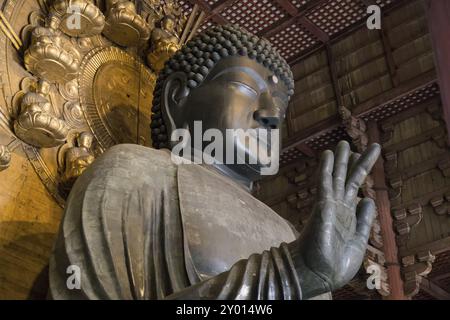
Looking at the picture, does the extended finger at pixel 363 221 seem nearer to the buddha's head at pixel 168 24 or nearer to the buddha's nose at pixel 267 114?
the buddha's nose at pixel 267 114

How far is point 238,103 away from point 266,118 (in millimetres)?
130

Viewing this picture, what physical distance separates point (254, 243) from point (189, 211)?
11.4 inches

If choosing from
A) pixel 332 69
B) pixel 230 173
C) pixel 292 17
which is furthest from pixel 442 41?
pixel 332 69

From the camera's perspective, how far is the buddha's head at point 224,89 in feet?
9.45

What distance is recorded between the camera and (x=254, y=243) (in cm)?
260

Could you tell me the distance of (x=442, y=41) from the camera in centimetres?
314

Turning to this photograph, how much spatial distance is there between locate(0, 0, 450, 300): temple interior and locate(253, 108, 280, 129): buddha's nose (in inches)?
28.2

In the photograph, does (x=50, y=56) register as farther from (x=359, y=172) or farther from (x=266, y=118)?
(x=359, y=172)

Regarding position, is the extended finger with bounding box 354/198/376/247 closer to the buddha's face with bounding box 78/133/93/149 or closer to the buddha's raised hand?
the buddha's raised hand

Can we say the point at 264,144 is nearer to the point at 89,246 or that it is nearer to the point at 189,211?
the point at 189,211

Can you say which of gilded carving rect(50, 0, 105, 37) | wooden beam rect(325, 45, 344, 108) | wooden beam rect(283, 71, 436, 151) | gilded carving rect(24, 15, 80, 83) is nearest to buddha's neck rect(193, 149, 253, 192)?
gilded carving rect(24, 15, 80, 83)

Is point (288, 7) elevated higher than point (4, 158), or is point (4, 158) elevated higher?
point (288, 7)

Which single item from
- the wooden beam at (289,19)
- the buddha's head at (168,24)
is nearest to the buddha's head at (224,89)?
the buddha's head at (168,24)

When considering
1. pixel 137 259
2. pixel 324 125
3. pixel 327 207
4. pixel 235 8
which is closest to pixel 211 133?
pixel 137 259
